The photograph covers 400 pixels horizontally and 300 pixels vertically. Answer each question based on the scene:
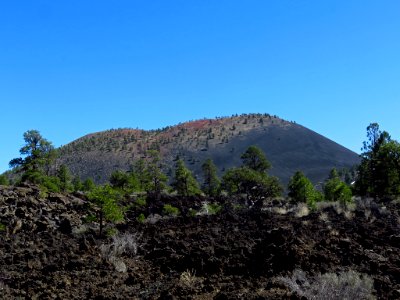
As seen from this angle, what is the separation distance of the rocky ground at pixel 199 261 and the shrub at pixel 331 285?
0.06 meters

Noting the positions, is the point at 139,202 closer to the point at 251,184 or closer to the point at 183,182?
the point at 251,184

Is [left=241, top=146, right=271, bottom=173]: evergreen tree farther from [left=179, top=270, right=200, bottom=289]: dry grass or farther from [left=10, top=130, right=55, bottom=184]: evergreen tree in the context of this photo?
[left=179, top=270, right=200, bottom=289]: dry grass

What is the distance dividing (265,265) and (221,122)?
157536 millimetres

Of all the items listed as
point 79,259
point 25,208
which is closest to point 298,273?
point 79,259

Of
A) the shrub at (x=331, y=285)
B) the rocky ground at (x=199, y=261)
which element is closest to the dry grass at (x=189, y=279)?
the rocky ground at (x=199, y=261)

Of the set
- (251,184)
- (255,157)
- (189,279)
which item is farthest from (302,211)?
(255,157)

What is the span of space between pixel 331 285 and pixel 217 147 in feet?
426

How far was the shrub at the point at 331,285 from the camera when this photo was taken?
7.58m

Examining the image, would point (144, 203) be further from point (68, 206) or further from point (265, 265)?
point (265, 265)

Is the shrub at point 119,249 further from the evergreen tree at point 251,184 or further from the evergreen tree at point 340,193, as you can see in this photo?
the evergreen tree at point 251,184

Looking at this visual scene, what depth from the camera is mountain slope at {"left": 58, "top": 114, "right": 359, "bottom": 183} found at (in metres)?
120

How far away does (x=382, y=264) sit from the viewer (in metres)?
10.1

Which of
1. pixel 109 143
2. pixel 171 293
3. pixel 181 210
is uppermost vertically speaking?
pixel 109 143

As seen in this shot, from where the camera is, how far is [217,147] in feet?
452
